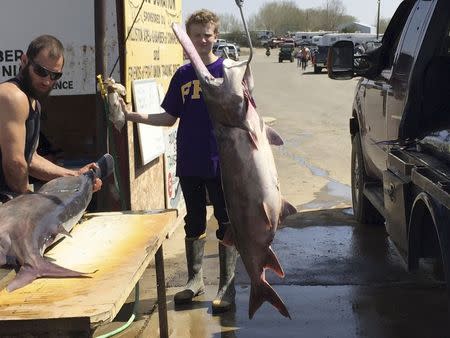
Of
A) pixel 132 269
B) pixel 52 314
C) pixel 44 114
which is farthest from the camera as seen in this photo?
pixel 44 114

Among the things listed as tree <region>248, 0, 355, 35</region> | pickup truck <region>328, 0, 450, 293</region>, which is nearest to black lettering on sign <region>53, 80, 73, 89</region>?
pickup truck <region>328, 0, 450, 293</region>

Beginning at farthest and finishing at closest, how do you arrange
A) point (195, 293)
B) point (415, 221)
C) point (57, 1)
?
point (57, 1) < point (195, 293) < point (415, 221)

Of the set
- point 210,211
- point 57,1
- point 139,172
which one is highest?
point 57,1

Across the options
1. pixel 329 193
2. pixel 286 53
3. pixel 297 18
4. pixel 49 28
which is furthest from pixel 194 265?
pixel 297 18

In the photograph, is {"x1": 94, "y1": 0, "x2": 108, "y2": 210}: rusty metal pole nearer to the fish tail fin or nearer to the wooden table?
the wooden table

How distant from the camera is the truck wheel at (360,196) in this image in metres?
6.61

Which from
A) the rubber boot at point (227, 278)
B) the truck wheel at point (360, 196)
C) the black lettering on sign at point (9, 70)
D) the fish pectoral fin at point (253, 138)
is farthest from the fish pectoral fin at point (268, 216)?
the truck wheel at point (360, 196)

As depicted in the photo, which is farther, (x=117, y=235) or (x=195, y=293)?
(x=195, y=293)

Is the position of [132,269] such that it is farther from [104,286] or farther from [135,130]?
[135,130]

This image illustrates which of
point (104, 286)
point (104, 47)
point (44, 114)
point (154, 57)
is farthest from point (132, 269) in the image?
point (44, 114)

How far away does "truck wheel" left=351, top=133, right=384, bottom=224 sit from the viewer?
21.7 ft

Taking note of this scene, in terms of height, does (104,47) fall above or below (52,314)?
above

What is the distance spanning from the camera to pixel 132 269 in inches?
113

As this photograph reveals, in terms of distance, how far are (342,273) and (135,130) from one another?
2.10 meters
